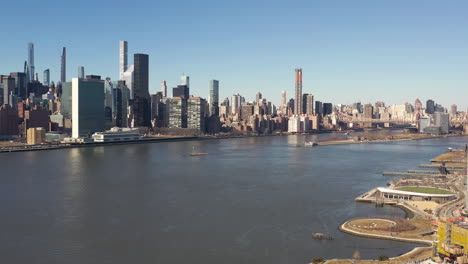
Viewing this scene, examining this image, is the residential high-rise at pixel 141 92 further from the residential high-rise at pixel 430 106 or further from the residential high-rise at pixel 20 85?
the residential high-rise at pixel 430 106

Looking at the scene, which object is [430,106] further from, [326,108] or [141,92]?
[141,92]

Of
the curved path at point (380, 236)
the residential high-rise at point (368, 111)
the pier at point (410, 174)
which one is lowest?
the curved path at point (380, 236)

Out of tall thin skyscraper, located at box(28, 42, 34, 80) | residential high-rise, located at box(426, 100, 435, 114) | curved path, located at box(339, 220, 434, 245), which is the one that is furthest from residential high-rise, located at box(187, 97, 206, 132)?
residential high-rise, located at box(426, 100, 435, 114)

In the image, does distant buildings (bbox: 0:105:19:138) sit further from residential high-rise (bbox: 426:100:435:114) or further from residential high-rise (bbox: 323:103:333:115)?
residential high-rise (bbox: 426:100:435:114)

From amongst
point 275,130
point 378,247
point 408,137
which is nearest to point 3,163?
point 378,247

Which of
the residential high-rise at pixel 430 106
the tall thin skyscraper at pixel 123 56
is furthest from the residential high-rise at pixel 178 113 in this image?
the residential high-rise at pixel 430 106

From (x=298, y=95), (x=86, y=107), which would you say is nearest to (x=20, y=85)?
(x=86, y=107)
